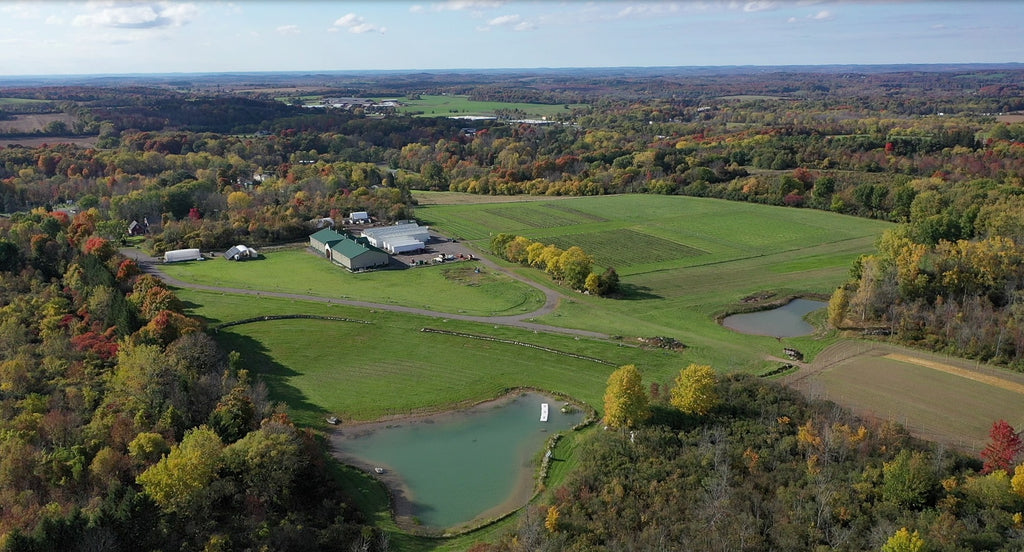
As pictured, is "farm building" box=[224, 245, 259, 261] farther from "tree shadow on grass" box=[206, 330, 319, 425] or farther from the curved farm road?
"tree shadow on grass" box=[206, 330, 319, 425]

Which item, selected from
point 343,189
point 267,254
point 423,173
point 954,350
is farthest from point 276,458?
point 423,173

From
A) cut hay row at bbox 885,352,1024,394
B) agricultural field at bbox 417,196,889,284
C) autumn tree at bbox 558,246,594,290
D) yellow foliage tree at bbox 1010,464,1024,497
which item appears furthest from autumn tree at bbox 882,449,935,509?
agricultural field at bbox 417,196,889,284

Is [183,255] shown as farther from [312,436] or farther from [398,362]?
[312,436]

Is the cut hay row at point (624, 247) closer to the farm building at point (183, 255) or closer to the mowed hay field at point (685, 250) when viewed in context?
the mowed hay field at point (685, 250)

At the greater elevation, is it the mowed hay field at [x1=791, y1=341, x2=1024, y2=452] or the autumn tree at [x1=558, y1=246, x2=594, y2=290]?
the autumn tree at [x1=558, y1=246, x2=594, y2=290]

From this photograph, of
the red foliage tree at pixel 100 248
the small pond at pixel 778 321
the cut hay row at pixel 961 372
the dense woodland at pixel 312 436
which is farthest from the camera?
the red foliage tree at pixel 100 248

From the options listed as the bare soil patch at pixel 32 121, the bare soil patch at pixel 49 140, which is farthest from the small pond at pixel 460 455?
the bare soil patch at pixel 32 121
